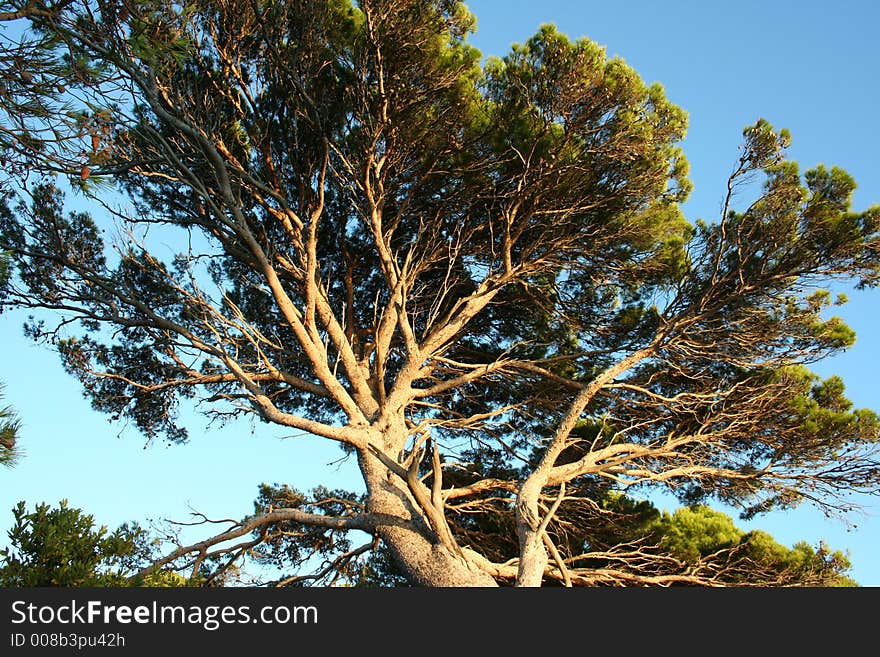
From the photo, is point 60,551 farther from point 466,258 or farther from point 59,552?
point 466,258

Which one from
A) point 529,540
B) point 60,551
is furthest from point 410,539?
point 60,551

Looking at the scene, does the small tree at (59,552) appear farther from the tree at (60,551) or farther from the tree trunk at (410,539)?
the tree trunk at (410,539)

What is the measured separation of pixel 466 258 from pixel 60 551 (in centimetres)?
569

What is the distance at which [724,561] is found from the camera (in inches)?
380

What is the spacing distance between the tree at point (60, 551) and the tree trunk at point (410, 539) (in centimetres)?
234

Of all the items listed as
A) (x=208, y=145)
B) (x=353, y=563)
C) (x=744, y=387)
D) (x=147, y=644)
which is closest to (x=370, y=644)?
(x=147, y=644)

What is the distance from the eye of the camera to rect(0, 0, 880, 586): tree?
27.1 feet

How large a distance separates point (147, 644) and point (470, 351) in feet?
19.4

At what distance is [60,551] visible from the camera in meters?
5.22

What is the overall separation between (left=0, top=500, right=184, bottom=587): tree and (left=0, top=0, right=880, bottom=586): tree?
6.68 ft

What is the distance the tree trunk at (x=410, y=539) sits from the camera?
6.82 meters

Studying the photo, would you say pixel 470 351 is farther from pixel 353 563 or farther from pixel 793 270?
pixel 793 270

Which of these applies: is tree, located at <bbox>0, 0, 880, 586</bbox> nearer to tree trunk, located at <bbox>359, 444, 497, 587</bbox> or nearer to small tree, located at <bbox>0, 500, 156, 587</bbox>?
tree trunk, located at <bbox>359, 444, 497, 587</bbox>

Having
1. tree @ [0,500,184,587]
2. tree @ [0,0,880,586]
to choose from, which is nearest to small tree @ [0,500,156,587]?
tree @ [0,500,184,587]
